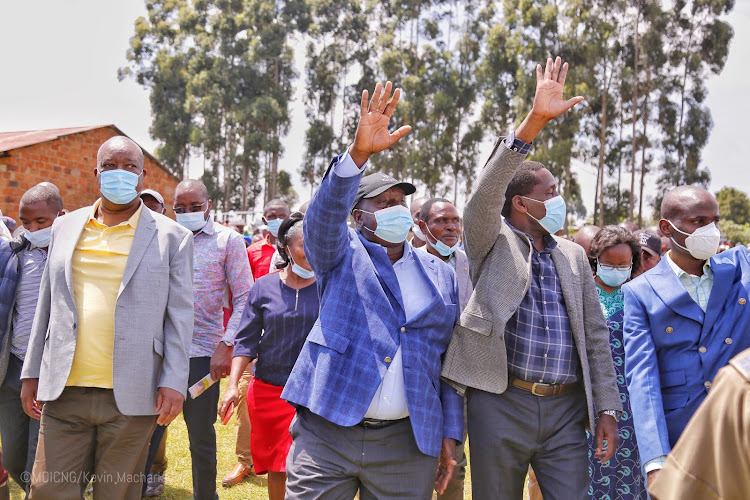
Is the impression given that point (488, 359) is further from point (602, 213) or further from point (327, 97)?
point (327, 97)

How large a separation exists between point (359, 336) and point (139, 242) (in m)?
1.36

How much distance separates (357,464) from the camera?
113 inches

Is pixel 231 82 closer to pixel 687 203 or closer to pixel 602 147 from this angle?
pixel 602 147

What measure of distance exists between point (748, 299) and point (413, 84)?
1292 inches

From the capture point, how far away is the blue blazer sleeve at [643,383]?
3076mm

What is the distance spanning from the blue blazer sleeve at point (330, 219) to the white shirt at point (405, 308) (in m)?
0.05

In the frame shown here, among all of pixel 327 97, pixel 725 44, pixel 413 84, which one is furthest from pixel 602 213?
pixel 327 97

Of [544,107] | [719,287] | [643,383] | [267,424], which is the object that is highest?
[544,107]

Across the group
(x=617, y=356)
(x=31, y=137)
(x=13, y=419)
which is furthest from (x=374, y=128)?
(x=31, y=137)

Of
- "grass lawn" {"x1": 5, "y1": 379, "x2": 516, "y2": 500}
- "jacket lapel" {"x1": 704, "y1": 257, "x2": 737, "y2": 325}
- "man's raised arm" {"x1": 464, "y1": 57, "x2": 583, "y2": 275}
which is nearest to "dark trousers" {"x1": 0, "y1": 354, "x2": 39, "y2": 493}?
"grass lawn" {"x1": 5, "y1": 379, "x2": 516, "y2": 500}

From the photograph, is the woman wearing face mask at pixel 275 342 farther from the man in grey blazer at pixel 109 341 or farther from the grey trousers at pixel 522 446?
the grey trousers at pixel 522 446

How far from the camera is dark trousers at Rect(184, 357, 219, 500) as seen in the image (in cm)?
457

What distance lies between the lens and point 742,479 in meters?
1.16

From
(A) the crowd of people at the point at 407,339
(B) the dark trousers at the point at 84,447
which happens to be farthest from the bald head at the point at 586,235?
(B) the dark trousers at the point at 84,447
